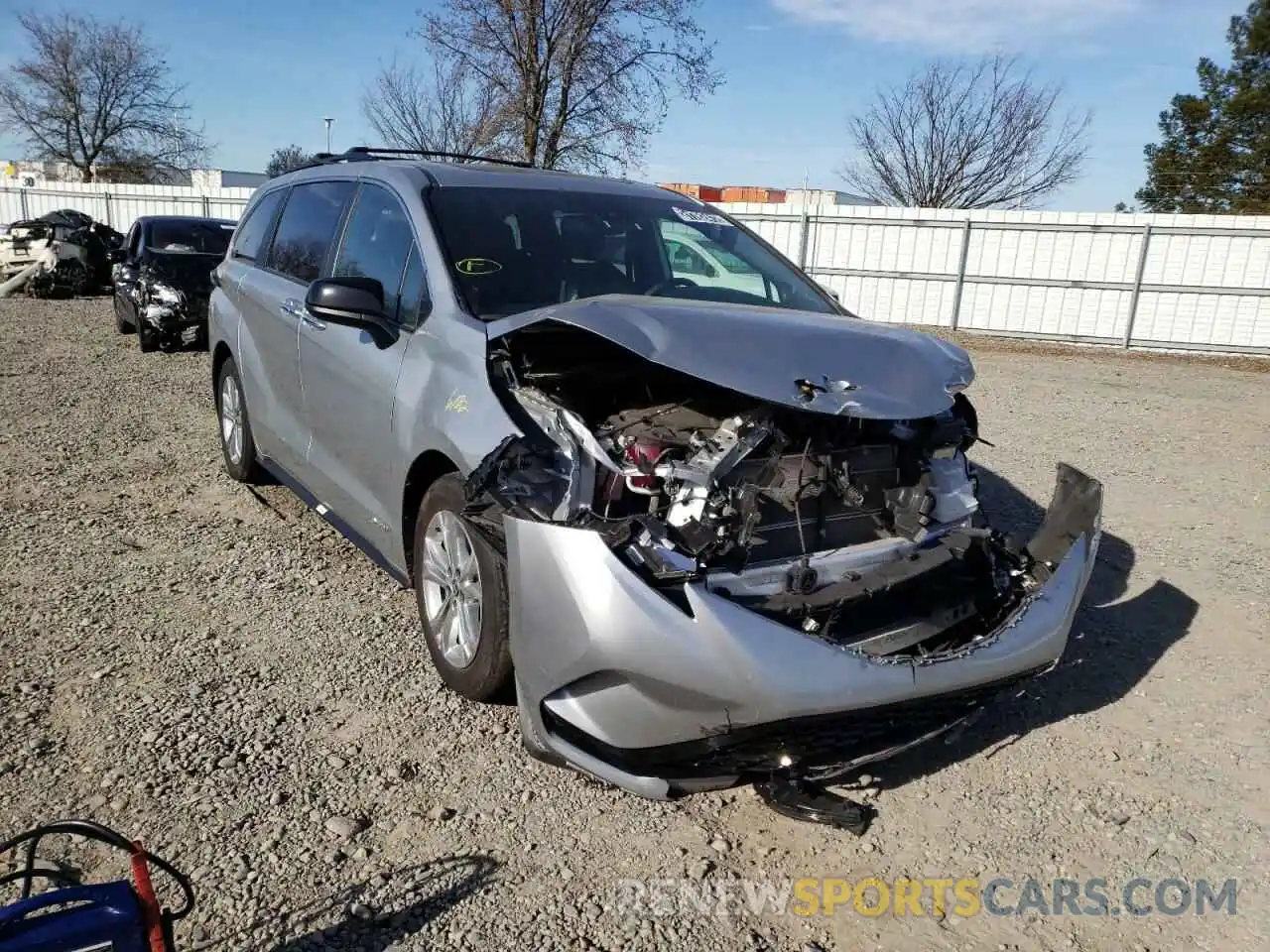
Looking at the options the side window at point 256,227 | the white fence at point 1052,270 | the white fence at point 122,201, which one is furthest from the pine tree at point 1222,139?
the side window at point 256,227

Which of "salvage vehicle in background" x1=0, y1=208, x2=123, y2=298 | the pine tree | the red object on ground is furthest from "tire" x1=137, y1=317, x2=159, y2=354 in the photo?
the pine tree

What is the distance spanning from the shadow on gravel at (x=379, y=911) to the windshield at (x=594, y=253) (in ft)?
6.03

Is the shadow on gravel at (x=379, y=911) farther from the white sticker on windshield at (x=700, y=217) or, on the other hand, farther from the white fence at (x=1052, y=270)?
the white fence at (x=1052, y=270)

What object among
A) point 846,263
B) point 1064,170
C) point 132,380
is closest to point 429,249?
point 132,380

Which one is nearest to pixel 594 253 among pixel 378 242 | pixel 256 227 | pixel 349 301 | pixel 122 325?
pixel 378 242

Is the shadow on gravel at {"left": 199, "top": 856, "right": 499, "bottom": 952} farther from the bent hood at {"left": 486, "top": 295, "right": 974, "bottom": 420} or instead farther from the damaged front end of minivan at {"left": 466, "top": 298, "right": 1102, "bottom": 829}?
the bent hood at {"left": 486, "top": 295, "right": 974, "bottom": 420}

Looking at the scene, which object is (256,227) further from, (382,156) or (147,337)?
(147,337)

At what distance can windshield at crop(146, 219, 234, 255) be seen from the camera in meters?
11.9

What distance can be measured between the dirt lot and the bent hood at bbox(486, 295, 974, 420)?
1252mm

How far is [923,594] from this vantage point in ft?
9.90

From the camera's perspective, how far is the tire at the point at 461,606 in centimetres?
297

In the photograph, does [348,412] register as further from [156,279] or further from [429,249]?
[156,279]

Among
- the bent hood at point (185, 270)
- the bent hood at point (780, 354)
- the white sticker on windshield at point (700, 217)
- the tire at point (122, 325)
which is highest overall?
the white sticker on windshield at point (700, 217)

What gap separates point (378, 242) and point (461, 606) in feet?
5.63
